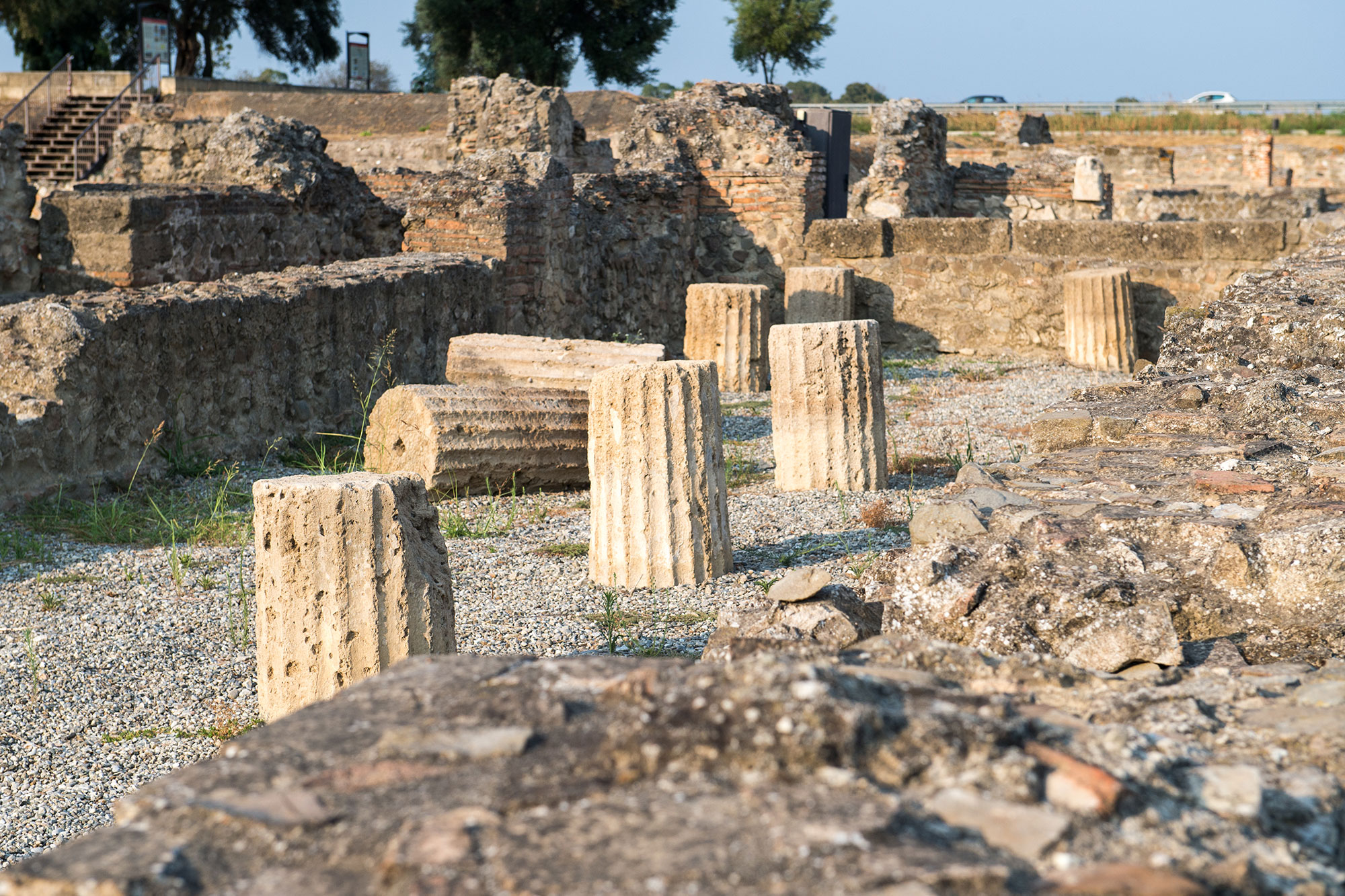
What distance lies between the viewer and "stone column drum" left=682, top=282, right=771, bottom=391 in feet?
33.5

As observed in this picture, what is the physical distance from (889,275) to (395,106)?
15.5m

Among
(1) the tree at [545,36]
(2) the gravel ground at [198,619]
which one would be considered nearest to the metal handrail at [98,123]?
(1) the tree at [545,36]

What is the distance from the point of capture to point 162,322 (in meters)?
6.66

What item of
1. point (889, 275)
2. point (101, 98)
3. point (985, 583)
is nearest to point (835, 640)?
point (985, 583)

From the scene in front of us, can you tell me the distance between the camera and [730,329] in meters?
10.2

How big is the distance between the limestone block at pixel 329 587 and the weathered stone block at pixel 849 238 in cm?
923

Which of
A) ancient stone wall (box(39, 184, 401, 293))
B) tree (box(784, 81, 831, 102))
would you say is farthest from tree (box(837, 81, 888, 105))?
ancient stone wall (box(39, 184, 401, 293))

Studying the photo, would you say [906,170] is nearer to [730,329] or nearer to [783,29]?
[730,329]

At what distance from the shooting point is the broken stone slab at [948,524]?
10.8 feet

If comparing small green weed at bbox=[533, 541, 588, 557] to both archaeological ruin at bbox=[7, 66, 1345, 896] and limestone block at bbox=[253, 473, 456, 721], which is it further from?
limestone block at bbox=[253, 473, 456, 721]

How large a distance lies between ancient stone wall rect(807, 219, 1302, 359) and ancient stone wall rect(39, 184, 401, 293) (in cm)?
525

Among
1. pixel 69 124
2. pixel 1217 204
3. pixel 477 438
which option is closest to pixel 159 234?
pixel 477 438

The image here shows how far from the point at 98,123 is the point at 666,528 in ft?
70.8

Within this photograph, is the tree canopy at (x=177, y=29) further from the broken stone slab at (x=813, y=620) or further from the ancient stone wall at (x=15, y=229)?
the broken stone slab at (x=813, y=620)
